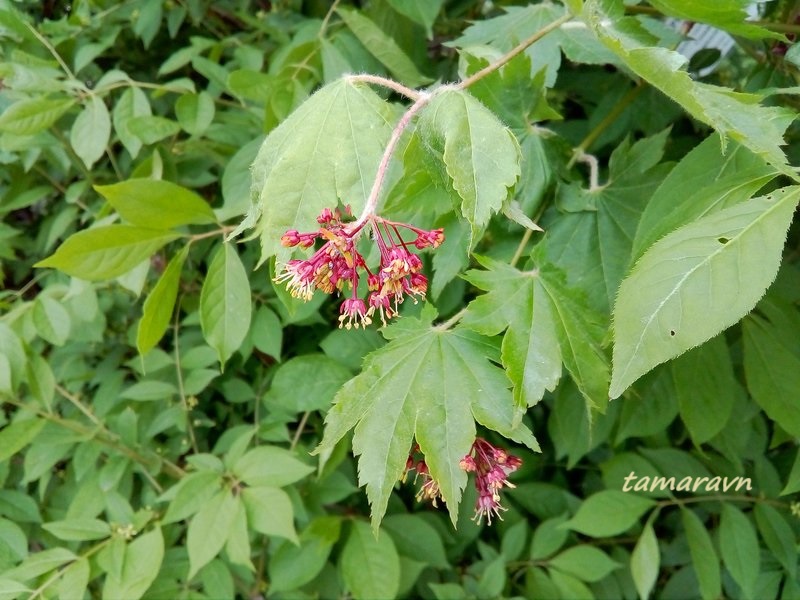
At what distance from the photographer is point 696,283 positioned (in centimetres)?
59

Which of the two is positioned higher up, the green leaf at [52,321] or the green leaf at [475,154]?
the green leaf at [475,154]

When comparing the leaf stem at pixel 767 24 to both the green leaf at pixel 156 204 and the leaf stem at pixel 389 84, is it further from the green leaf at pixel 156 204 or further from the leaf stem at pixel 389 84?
the green leaf at pixel 156 204

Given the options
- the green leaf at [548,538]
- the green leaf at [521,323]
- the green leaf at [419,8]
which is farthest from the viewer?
the green leaf at [548,538]

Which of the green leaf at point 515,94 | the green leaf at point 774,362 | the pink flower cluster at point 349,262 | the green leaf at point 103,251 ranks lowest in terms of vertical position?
the green leaf at point 103,251

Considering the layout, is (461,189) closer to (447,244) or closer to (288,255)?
(288,255)

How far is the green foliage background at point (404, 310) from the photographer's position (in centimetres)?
72

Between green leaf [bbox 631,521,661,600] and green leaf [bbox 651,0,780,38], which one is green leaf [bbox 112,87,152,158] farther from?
green leaf [bbox 631,521,661,600]

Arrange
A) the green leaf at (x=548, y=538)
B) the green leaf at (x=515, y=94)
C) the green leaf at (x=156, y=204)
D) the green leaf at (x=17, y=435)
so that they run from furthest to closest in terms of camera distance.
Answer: the green leaf at (x=548, y=538)
the green leaf at (x=17, y=435)
the green leaf at (x=156, y=204)
the green leaf at (x=515, y=94)

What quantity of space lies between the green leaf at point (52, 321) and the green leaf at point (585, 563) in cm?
106

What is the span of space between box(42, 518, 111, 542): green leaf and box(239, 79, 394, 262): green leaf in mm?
722

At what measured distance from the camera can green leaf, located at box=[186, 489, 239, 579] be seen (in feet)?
3.58

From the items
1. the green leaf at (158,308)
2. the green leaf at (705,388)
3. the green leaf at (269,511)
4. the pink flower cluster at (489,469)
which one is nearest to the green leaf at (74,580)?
the green leaf at (269,511)

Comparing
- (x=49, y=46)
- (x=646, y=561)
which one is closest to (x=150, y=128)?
(x=49, y=46)

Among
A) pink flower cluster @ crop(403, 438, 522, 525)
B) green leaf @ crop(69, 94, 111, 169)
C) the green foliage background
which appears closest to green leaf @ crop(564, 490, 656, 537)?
the green foliage background
